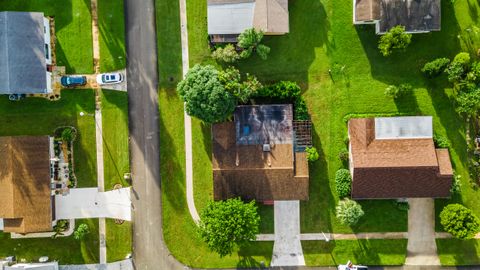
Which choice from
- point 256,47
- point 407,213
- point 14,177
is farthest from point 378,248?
point 14,177

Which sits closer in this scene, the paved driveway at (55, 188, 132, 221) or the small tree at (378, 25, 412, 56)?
the small tree at (378, 25, 412, 56)

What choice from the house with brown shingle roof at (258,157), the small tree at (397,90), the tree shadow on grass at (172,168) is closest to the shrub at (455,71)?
the small tree at (397,90)

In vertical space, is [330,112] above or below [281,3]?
below

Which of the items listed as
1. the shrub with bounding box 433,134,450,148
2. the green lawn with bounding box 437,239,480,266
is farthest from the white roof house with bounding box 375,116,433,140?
the green lawn with bounding box 437,239,480,266

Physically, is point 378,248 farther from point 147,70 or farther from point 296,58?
point 147,70

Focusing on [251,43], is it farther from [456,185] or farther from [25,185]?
[25,185]

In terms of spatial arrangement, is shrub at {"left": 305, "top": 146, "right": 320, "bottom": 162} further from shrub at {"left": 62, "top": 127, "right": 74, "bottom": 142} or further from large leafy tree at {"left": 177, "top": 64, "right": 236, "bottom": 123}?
shrub at {"left": 62, "top": 127, "right": 74, "bottom": 142}
